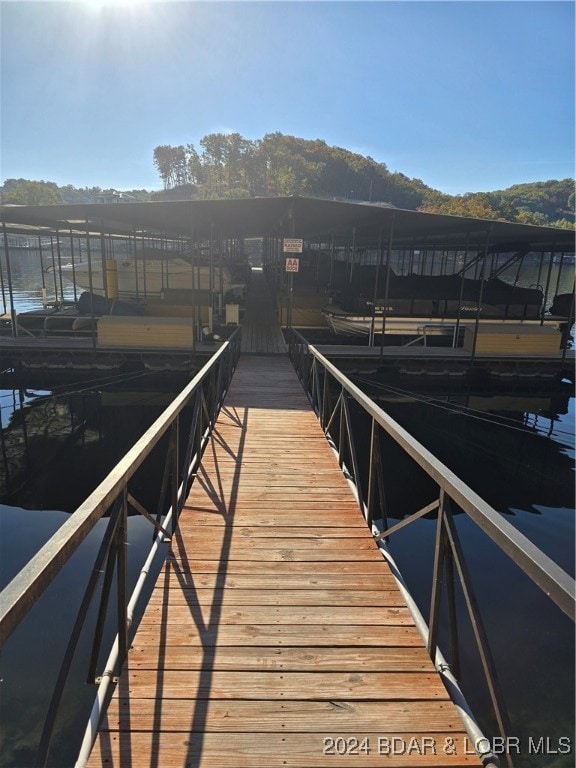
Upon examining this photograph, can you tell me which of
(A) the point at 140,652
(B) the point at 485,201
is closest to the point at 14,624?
(A) the point at 140,652

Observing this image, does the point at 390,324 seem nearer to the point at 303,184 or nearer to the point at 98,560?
the point at 98,560

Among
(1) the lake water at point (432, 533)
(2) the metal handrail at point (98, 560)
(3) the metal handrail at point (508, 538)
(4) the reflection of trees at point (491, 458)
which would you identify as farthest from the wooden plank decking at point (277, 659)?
(4) the reflection of trees at point (491, 458)

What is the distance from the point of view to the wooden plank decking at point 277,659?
6.23 feet

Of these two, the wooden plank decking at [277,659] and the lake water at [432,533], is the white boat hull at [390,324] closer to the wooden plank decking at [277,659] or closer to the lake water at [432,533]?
the lake water at [432,533]

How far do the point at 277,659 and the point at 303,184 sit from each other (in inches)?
3510

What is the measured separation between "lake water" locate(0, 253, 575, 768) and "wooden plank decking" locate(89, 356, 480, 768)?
166cm

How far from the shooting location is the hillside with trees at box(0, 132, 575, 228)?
83062mm

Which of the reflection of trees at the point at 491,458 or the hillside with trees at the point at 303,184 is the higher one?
the hillside with trees at the point at 303,184

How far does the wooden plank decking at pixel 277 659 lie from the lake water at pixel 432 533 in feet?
5.45

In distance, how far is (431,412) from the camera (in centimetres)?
1190

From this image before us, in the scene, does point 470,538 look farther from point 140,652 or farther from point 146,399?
point 146,399

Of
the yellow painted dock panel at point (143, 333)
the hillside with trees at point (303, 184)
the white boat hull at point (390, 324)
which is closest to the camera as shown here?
the yellow painted dock panel at point (143, 333)

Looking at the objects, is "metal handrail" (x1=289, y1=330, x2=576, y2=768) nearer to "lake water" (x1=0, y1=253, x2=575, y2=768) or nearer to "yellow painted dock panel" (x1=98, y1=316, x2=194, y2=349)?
"lake water" (x1=0, y1=253, x2=575, y2=768)

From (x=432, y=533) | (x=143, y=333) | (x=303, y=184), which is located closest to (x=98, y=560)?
(x=432, y=533)
